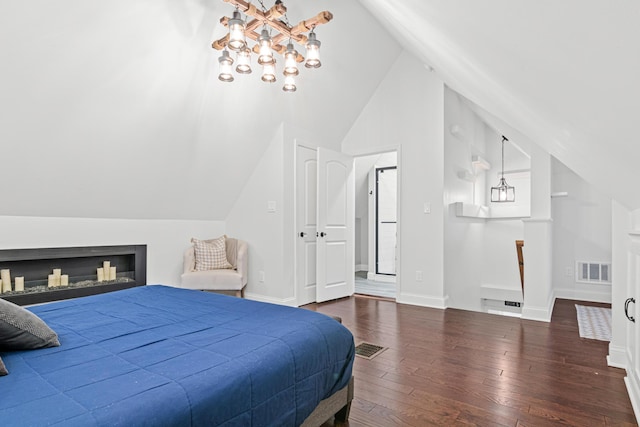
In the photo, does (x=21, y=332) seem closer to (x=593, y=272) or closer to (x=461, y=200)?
(x=461, y=200)

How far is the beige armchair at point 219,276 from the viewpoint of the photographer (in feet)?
13.6

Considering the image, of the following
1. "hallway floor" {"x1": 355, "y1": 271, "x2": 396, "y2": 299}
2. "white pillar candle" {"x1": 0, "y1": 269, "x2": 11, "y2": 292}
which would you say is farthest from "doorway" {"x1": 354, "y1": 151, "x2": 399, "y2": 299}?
"white pillar candle" {"x1": 0, "y1": 269, "x2": 11, "y2": 292}

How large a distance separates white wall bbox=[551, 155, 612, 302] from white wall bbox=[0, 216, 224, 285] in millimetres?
4741

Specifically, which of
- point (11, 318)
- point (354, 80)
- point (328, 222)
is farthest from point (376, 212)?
point (11, 318)

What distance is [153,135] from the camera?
3.39m

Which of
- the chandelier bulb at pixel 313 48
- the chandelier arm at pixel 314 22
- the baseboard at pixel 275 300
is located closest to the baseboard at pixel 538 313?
the baseboard at pixel 275 300

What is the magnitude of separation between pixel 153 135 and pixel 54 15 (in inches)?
49.1

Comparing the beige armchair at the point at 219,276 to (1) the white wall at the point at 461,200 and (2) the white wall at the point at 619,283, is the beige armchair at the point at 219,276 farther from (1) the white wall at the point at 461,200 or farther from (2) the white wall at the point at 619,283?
(2) the white wall at the point at 619,283

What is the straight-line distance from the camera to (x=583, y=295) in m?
4.86

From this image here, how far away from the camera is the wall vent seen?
472 cm

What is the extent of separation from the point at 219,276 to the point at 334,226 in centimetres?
161

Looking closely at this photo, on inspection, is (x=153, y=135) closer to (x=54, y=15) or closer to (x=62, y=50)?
(x=62, y=50)

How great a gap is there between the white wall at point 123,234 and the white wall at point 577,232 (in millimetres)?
4741

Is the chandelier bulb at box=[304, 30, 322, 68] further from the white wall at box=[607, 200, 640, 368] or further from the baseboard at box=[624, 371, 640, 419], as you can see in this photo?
the baseboard at box=[624, 371, 640, 419]
